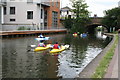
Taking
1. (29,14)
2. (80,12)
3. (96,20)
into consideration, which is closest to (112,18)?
(96,20)

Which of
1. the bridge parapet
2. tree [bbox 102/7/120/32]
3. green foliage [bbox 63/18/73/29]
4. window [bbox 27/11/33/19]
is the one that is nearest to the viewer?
window [bbox 27/11/33/19]

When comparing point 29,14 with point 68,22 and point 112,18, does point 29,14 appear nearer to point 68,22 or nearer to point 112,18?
point 68,22

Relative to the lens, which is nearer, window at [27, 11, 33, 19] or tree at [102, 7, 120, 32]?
window at [27, 11, 33, 19]

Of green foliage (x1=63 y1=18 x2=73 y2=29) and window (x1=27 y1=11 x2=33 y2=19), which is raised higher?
window (x1=27 y1=11 x2=33 y2=19)

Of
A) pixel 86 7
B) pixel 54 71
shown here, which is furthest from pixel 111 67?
pixel 86 7

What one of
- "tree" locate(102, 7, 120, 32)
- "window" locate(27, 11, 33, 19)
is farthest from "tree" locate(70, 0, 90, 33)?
"window" locate(27, 11, 33, 19)

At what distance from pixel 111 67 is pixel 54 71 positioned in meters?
3.64

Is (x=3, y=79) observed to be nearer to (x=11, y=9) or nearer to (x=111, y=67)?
(x=111, y=67)

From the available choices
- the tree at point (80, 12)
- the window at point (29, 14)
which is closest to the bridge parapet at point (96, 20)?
the tree at point (80, 12)

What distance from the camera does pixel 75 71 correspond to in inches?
550

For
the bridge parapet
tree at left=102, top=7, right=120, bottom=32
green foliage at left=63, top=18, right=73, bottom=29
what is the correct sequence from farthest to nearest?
the bridge parapet < green foliage at left=63, top=18, right=73, bottom=29 < tree at left=102, top=7, right=120, bottom=32

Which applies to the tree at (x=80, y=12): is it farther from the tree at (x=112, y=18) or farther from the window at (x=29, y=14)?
the window at (x=29, y=14)

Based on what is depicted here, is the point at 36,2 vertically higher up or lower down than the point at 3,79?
higher up

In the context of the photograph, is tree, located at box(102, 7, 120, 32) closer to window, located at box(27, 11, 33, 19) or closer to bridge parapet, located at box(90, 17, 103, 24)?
bridge parapet, located at box(90, 17, 103, 24)
